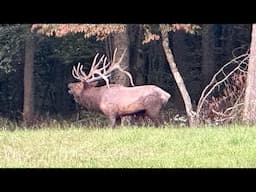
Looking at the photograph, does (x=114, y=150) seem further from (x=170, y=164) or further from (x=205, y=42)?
(x=205, y=42)

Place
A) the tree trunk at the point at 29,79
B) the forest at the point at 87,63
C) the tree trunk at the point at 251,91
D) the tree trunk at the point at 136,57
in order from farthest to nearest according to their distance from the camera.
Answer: the tree trunk at the point at 136,57 < the tree trunk at the point at 29,79 < the forest at the point at 87,63 < the tree trunk at the point at 251,91

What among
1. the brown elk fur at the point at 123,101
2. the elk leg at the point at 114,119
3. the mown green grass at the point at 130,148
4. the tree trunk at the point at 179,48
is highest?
the tree trunk at the point at 179,48

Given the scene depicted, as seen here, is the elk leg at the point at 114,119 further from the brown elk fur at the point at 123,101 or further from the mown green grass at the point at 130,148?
the mown green grass at the point at 130,148

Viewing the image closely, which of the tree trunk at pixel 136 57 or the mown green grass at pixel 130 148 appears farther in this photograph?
the tree trunk at pixel 136 57

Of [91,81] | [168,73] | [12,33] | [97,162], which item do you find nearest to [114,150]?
[97,162]

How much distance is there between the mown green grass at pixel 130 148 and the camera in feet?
22.6

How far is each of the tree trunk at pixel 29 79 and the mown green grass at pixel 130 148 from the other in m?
10.4

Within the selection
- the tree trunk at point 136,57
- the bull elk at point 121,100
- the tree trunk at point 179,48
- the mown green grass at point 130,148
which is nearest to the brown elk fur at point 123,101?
the bull elk at point 121,100

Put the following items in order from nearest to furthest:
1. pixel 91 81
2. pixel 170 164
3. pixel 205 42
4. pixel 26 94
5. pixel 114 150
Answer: pixel 170 164 → pixel 114 150 → pixel 91 81 → pixel 26 94 → pixel 205 42

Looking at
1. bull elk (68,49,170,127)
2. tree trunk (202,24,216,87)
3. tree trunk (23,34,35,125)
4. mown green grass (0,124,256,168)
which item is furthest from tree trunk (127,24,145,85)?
mown green grass (0,124,256,168)

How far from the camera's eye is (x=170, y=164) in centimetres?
683

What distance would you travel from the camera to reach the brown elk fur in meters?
12.6
